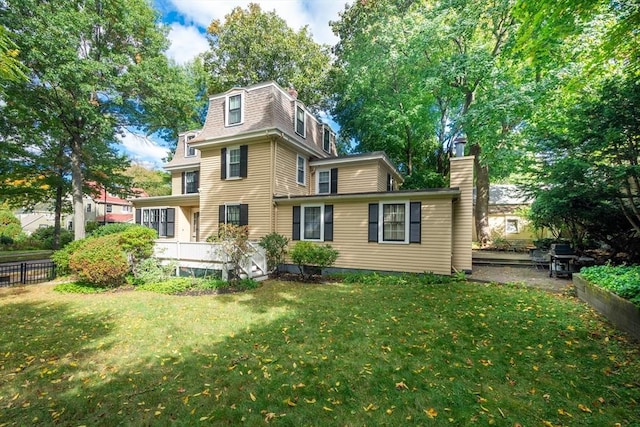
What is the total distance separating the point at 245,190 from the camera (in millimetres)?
12375

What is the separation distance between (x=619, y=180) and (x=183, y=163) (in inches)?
812

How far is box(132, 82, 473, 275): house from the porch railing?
6.51ft

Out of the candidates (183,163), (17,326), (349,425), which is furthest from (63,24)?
(349,425)

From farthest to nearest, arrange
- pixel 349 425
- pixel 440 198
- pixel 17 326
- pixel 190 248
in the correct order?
1. pixel 190 248
2. pixel 440 198
3. pixel 17 326
4. pixel 349 425

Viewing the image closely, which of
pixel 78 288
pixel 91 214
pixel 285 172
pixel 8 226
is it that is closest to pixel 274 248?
pixel 285 172

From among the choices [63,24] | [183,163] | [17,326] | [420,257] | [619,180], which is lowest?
[17,326]

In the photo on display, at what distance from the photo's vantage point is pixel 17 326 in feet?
18.4

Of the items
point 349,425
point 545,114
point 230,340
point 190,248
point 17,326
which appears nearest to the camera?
point 349,425

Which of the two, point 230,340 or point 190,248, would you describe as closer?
point 230,340

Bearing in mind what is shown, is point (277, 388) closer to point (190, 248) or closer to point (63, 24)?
point (190, 248)

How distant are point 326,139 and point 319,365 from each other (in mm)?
14607

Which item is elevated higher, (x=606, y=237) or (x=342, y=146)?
(x=342, y=146)

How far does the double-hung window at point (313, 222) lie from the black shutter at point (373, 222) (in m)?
1.67

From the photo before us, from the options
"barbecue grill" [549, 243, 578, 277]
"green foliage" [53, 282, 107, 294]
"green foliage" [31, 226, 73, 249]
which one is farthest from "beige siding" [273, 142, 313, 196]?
"green foliage" [31, 226, 73, 249]
